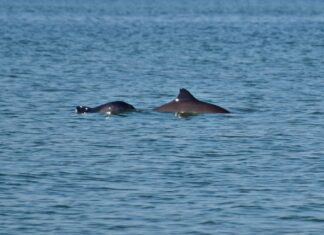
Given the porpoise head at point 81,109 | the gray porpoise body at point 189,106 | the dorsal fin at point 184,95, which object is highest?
the dorsal fin at point 184,95

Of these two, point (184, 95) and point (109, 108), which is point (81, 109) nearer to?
point (109, 108)

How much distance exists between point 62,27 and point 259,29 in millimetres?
13909

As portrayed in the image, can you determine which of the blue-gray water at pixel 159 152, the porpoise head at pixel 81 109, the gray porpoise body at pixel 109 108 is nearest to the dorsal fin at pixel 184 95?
the blue-gray water at pixel 159 152

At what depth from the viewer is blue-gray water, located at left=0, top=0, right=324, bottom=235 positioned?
21.4 metres

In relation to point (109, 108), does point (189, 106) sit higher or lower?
higher

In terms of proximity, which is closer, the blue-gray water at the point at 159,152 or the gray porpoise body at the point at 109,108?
the blue-gray water at the point at 159,152

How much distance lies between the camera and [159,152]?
27.6 metres

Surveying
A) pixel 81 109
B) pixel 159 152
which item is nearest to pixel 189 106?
pixel 81 109

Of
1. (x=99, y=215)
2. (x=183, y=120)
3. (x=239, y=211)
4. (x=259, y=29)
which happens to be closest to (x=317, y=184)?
(x=239, y=211)


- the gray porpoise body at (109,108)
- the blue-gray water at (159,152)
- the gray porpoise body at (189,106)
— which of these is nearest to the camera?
the blue-gray water at (159,152)

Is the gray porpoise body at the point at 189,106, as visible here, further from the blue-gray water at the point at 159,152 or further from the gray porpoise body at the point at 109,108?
the gray porpoise body at the point at 109,108

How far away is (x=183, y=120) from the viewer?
3281 cm

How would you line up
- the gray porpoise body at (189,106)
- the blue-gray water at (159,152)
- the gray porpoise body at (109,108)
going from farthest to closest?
the gray porpoise body at (109,108) → the gray porpoise body at (189,106) → the blue-gray water at (159,152)

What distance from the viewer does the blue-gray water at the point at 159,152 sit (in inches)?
844
